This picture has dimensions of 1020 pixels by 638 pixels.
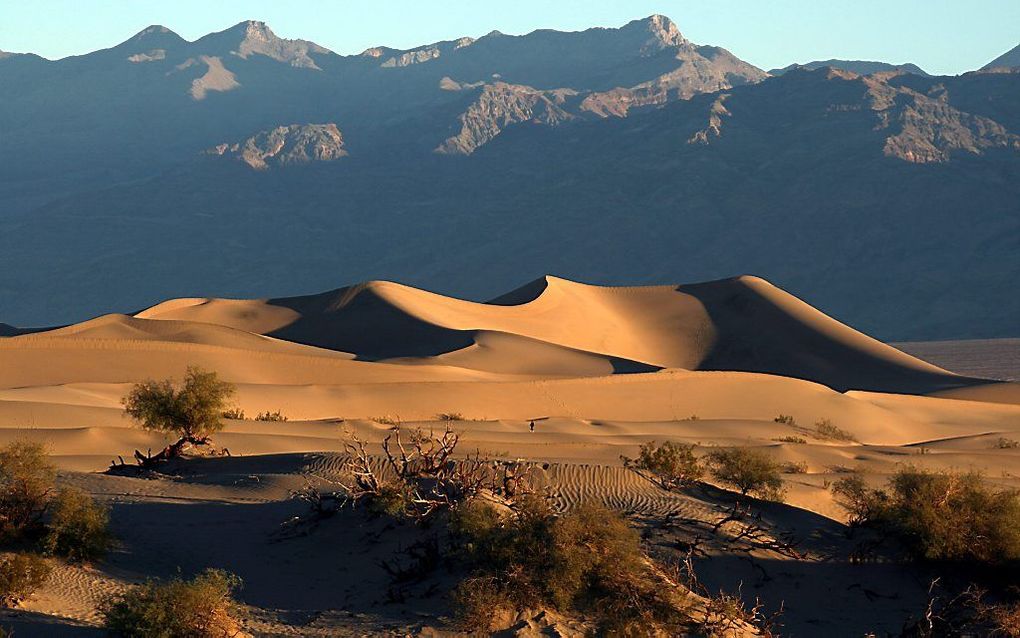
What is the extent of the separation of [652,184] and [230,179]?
63775mm

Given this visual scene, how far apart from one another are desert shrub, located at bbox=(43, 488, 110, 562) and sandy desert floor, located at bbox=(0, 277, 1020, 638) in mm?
236

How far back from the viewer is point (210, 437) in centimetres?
2222

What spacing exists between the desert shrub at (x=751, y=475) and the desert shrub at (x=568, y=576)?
174 inches

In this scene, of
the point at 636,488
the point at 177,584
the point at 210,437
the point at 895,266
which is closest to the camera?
the point at 177,584

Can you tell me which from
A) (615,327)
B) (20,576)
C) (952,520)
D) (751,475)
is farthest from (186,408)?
(615,327)

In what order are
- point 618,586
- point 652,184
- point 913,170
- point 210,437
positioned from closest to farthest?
point 618,586 → point 210,437 → point 913,170 → point 652,184

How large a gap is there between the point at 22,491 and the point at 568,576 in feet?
17.5

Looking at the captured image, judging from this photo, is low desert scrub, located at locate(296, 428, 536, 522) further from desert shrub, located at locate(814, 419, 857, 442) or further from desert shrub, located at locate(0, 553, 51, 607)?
desert shrub, located at locate(814, 419, 857, 442)

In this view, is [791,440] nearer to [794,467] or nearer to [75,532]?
[794,467]

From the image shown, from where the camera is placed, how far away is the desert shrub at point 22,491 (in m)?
12.7

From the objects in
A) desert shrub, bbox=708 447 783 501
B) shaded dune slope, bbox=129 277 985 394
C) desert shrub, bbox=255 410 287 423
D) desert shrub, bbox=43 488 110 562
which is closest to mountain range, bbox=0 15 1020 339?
shaded dune slope, bbox=129 277 985 394

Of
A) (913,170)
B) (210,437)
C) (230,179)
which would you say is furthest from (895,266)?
(210,437)

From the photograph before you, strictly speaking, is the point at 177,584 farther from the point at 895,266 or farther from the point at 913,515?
the point at 895,266

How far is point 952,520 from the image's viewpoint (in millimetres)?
13711
